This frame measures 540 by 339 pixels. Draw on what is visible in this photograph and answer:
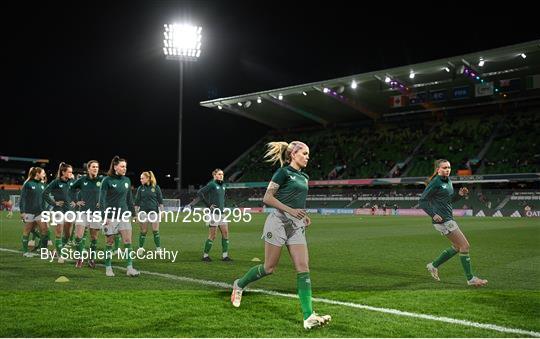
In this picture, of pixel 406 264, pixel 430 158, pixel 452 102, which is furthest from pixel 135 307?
pixel 452 102

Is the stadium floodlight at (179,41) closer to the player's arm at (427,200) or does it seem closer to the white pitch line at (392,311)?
the white pitch line at (392,311)

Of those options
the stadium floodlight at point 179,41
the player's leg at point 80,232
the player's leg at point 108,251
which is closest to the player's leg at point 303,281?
the player's leg at point 108,251

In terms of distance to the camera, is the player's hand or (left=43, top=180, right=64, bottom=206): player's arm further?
(left=43, top=180, right=64, bottom=206): player's arm

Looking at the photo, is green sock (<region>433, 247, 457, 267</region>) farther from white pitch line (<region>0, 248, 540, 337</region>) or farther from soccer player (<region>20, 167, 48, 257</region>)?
soccer player (<region>20, 167, 48, 257</region>)

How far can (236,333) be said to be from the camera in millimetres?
5676

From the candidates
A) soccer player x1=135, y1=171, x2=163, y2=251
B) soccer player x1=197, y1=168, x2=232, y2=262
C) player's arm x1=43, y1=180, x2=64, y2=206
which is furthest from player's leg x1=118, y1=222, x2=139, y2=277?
soccer player x1=135, y1=171, x2=163, y2=251

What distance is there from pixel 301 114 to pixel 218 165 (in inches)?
650

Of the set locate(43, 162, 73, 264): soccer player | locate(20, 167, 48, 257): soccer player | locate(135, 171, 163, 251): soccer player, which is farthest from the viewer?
locate(135, 171, 163, 251): soccer player

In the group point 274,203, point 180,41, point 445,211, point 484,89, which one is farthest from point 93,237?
point 484,89

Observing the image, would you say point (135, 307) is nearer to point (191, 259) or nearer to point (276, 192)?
point (276, 192)

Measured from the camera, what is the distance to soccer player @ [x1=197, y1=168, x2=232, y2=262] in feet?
41.0

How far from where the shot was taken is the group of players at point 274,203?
618cm

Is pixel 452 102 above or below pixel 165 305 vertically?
above

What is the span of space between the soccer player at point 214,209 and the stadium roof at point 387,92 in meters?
34.7
